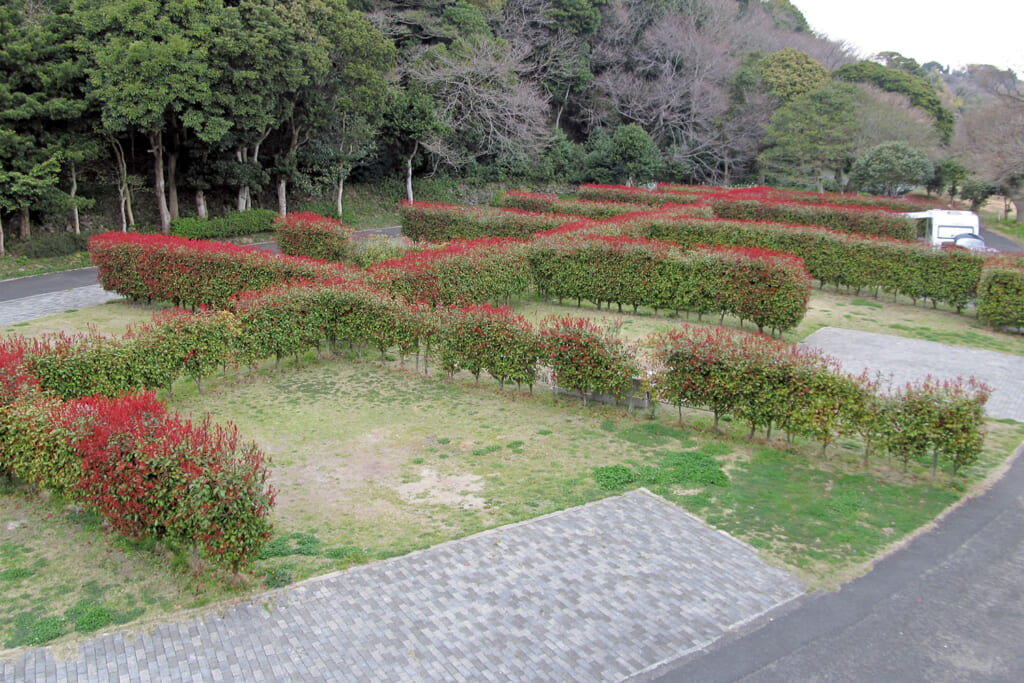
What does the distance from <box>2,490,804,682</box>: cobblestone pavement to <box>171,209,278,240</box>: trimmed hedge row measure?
19568 mm

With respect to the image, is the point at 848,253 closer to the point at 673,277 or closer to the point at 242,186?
the point at 673,277

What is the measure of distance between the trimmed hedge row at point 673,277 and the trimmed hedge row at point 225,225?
36.7 ft

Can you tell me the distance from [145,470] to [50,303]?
1361 cm

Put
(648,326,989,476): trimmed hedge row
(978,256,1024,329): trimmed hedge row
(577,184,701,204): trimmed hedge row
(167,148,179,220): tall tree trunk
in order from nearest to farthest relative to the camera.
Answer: (648,326,989,476): trimmed hedge row → (978,256,1024,329): trimmed hedge row → (167,148,179,220): tall tree trunk → (577,184,701,204): trimmed hedge row

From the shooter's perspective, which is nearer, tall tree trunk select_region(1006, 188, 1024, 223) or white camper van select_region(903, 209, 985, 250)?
white camper van select_region(903, 209, 985, 250)

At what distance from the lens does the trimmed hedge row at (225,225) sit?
24828 mm

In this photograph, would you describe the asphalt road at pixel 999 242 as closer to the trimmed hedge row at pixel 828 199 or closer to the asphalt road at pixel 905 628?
the trimmed hedge row at pixel 828 199

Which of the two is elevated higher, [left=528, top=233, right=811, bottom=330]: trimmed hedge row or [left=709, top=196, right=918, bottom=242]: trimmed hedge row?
[left=709, top=196, right=918, bottom=242]: trimmed hedge row

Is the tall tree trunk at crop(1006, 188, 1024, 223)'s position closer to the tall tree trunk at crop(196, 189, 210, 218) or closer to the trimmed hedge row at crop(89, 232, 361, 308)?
the trimmed hedge row at crop(89, 232, 361, 308)

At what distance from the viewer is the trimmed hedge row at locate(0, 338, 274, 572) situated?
6.15 m

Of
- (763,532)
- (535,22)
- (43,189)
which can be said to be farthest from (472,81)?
(763,532)

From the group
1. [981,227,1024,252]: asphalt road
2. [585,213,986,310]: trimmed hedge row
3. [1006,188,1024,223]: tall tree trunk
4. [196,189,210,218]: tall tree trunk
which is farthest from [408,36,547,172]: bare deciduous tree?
[1006,188,1024,223]: tall tree trunk

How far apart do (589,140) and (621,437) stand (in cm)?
3733

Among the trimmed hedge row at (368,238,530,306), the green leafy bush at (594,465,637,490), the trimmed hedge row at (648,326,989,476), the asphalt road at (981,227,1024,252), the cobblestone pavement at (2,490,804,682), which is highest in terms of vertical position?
the trimmed hedge row at (368,238,530,306)
